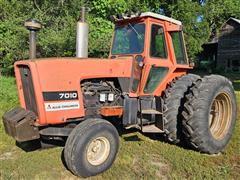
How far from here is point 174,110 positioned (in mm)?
5543

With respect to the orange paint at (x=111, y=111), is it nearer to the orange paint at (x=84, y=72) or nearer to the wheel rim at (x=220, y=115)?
the orange paint at (x=84, y=72)

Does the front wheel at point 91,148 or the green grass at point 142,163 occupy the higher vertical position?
the front wheel at point 91,148

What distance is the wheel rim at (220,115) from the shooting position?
6.04 meters

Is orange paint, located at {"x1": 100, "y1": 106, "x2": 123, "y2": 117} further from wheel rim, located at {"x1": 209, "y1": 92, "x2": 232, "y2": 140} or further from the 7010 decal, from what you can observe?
wheel rim, located at {"x1": 209, "y1": 92, "x2": 232, "y2": 140}

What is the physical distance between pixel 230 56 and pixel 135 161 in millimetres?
26341

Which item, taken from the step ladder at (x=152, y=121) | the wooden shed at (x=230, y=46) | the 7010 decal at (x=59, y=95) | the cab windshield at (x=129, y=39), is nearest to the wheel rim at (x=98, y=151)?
the 7010 decal at (x=59, y=95)

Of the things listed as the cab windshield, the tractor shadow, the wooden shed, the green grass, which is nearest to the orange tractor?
the cab windshield

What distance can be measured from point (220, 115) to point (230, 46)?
25.0m

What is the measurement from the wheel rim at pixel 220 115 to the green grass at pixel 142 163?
0.34m

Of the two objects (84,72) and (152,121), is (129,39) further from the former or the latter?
(152,121)

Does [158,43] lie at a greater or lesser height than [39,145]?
greater

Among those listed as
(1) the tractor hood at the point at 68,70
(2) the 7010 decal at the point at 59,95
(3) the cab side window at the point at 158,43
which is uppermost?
(3) the cab side window at the point at 158,43

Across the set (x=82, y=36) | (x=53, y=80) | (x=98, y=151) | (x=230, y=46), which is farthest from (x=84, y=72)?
(x=230, y=46)

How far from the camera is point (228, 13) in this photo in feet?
91.5
